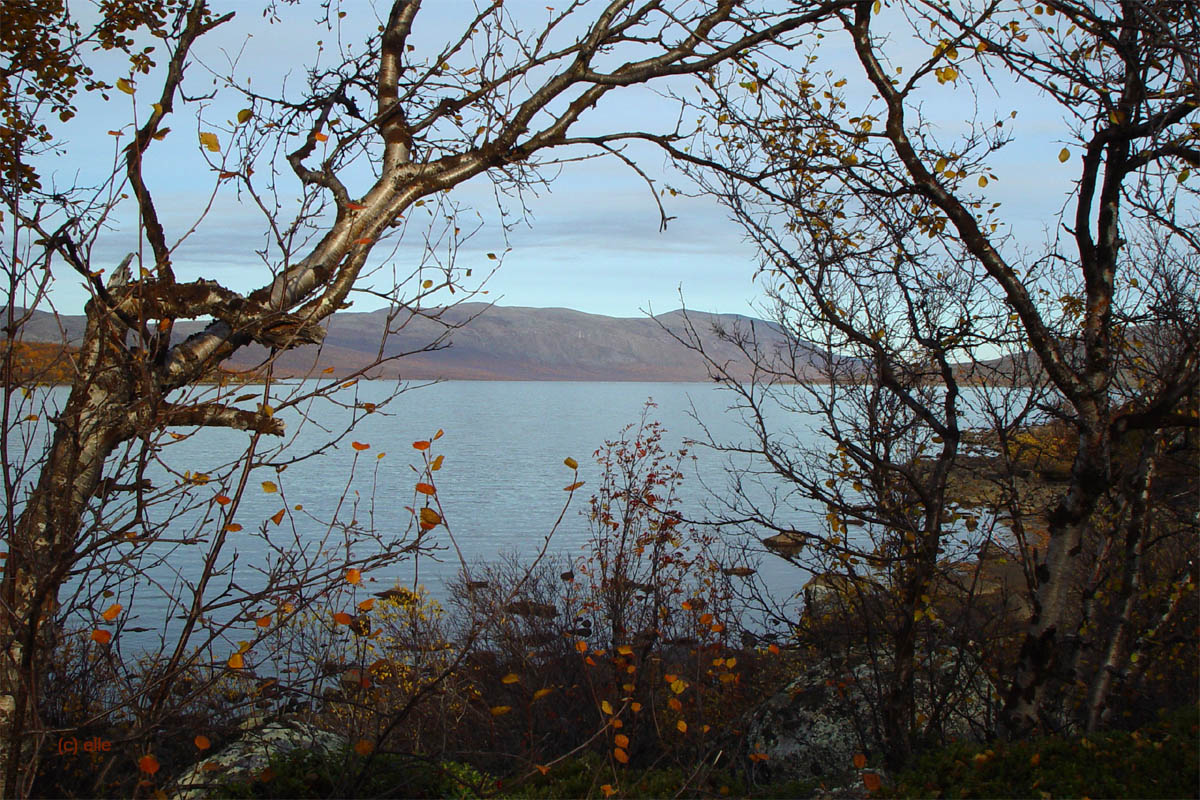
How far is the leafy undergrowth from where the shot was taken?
5422 mm

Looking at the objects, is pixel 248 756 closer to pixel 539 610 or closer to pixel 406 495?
pixel 539 610

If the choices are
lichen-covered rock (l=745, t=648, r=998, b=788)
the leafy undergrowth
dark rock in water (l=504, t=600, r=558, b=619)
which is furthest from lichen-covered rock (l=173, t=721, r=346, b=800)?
dark rock in water (l=504, t=600, r=558, b=619)

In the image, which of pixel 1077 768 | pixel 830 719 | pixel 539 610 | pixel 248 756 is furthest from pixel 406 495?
pixel 1077 768

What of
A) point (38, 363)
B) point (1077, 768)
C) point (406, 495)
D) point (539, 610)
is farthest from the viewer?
point (406, 495)

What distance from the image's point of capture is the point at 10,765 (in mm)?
4066

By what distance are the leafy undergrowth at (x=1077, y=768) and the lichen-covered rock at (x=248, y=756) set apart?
4678 millimetres

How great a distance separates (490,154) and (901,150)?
3375mm

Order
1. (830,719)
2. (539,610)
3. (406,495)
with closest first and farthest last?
(830,719)
(539,610)
(406,495)

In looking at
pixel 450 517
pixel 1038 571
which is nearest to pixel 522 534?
pixel 450 517

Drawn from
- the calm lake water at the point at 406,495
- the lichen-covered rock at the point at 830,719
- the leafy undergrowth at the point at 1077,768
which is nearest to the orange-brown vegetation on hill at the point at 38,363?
the calm lake water at the point at 406,495

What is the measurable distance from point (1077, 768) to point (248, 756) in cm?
640

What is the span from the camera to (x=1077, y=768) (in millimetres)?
5738

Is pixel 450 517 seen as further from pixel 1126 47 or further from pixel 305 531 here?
pixel 1126 47

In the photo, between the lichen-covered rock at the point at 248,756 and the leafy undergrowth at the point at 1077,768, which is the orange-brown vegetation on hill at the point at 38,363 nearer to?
the lichen-covered rock at the point at 248,756
